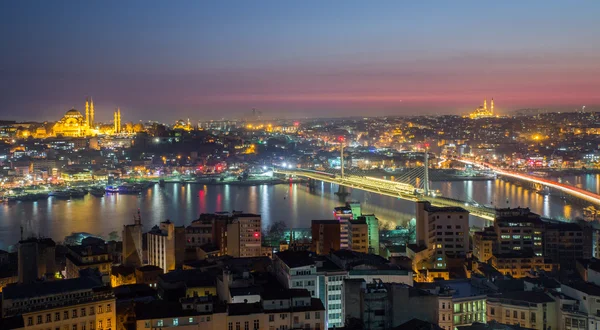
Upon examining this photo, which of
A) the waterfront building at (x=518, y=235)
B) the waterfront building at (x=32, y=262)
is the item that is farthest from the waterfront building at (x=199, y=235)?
the waterfront building at (x=518, y=235)

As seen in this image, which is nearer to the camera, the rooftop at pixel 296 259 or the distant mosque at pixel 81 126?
the rooftop at pixel 296 259

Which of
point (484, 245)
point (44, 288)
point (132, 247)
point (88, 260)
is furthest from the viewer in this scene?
point (484, 245)

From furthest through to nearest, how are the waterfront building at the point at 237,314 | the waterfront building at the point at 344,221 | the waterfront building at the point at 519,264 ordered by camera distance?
the waterfront building at the point at 344,221, the waterfront building at the point at 519,264, the waterfront building at the point at 237,314

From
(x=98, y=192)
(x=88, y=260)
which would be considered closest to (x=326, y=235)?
(x=88, y=260)

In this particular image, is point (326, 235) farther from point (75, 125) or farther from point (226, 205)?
point (75, 125)

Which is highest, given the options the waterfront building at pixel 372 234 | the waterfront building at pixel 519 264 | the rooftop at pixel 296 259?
the rooftop at pixel 296 259

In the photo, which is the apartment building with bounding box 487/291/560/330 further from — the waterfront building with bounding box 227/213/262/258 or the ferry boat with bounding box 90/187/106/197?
the ferry boat with bounding box 90/187/106/197

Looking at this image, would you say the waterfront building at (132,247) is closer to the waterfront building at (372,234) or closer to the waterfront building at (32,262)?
the waterfront building at (32,262)
